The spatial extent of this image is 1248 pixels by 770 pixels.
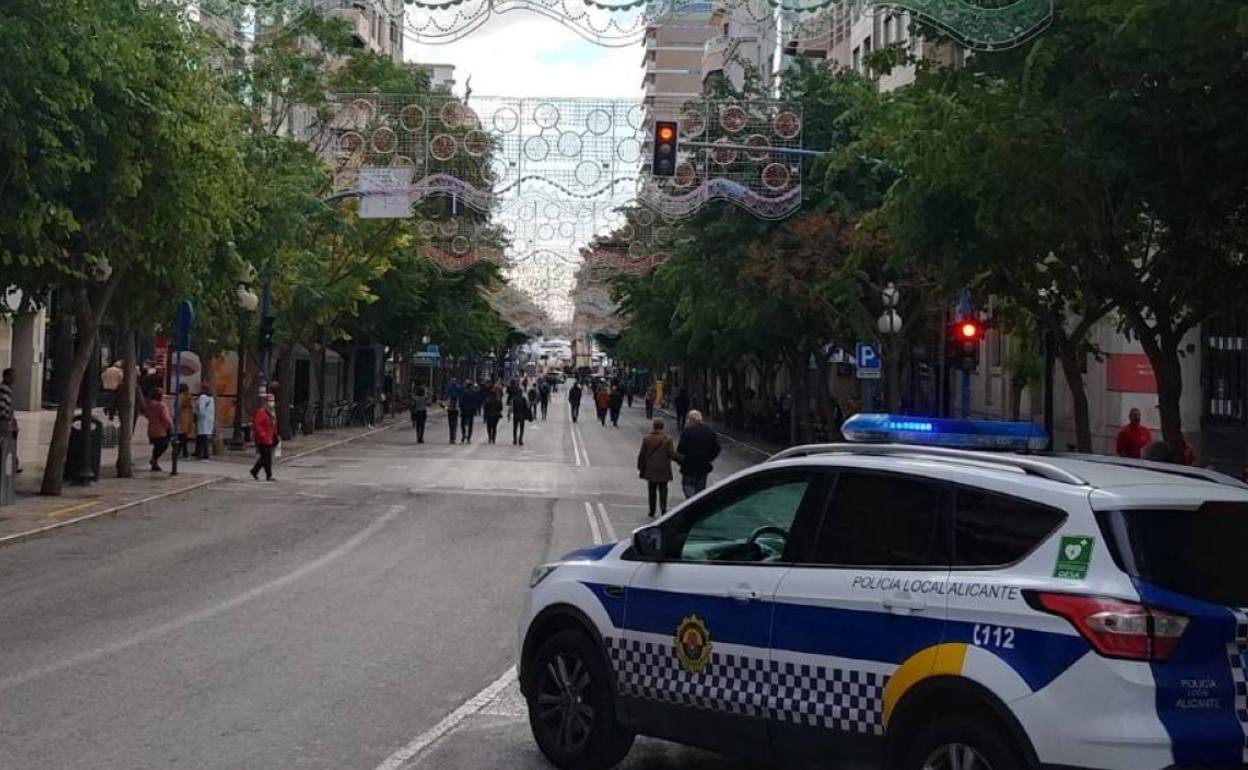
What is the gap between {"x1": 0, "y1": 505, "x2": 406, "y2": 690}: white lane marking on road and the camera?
9930mm

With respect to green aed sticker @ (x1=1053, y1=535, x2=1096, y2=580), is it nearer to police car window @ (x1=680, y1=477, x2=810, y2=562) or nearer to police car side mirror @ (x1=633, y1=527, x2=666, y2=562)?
police car window @ (x1=680, y1=477, x2=810, y2=562)

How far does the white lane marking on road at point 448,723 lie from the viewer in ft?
25.5

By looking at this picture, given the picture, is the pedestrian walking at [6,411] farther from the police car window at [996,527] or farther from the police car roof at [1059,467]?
the police car window at [996,527]

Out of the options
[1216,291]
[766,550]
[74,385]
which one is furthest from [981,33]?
[74,385]

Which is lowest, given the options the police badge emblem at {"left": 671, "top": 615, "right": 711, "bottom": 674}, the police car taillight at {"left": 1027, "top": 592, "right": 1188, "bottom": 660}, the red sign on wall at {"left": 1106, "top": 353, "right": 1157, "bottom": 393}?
the police badge emblem at {"left": 671, "top": 615, "right": 711, "bottom": 674}

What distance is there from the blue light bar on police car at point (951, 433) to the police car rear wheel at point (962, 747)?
1.52 m

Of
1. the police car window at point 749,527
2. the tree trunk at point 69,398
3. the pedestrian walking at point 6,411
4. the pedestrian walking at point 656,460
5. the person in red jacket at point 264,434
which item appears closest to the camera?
the police car window at point 749,527

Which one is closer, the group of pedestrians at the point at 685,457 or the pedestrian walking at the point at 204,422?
the group of pedestrians at the point at 685,457

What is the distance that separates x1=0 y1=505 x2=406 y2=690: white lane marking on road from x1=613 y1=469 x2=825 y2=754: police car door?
4507mm

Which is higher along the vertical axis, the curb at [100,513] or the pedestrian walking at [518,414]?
the pedestrian walking at [518,414]

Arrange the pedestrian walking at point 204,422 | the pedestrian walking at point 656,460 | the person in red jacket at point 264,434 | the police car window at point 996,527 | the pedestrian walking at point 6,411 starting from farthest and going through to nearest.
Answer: the pedestrian walking at point 204,422
the person in red jacket at point 264,434
the pedestrian walking at point 656,460
the pedestrian walking at point 6,411
the police car window at point 996,527

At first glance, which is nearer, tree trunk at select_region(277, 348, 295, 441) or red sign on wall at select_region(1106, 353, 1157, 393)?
red sign on wall at select_region(1106, 353, 1157, 393)

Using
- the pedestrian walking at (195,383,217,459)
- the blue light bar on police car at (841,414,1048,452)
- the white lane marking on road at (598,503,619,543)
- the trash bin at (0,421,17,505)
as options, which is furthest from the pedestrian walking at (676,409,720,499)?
the pedestrian walking at (195,383,217,459)

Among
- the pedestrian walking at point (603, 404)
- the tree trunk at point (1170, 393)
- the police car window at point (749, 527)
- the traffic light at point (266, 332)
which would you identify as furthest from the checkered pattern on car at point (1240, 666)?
the pedestrian walking at point (603, 404)
